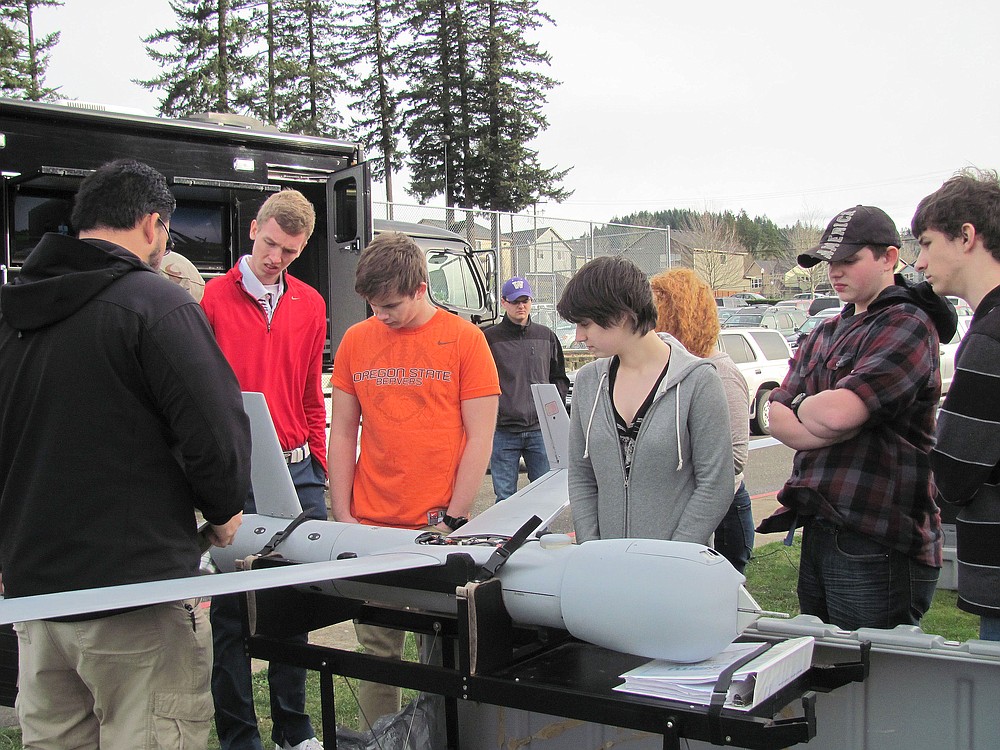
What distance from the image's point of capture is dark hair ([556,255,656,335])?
8.52 ft

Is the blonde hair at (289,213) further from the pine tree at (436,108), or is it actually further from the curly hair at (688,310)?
the pine tree at (436,108)

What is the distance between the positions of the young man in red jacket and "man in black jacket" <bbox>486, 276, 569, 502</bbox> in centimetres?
271

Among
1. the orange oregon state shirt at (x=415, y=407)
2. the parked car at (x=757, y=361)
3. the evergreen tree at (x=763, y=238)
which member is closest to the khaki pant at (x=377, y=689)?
the orange oregon state shirt at (x=415, y=407)

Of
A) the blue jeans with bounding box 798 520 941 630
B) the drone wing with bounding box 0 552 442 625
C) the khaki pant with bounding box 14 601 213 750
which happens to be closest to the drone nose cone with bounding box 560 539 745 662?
the drone wing with bounding box 0 552 442 625

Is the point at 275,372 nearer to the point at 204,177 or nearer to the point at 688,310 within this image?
the point at 688,310

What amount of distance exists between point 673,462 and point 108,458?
156 cm

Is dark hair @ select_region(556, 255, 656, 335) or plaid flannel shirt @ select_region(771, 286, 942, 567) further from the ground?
dark hair @ select_region(556, 255, 656, 335)

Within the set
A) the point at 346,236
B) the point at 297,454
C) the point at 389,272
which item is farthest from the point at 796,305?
the point at 389,272

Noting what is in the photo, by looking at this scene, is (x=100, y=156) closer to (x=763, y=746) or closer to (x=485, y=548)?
(x=485, y=548)

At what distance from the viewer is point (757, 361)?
1359cm

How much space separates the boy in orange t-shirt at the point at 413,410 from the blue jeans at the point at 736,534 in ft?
4.12


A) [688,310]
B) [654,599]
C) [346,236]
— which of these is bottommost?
[654,599]

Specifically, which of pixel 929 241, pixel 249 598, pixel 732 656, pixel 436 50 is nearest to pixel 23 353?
pixel 249 598

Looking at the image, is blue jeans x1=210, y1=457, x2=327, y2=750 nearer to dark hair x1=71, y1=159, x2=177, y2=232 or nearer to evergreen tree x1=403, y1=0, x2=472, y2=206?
dark hair x1=71, y1=159, x2=177, y2=232
